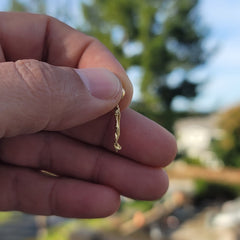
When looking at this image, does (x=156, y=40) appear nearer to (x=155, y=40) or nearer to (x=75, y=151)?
(x=155, y=40)

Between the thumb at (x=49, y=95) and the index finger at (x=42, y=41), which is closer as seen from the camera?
the thumb at (x=49, y=95)

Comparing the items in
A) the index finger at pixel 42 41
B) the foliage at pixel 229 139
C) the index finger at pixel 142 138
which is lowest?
the foliage at pixel 229 139

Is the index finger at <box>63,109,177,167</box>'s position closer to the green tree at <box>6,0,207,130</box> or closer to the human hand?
the human hand

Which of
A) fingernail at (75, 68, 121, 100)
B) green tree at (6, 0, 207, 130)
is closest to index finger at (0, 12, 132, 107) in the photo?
fingernail at (75, 68, 121, 100)

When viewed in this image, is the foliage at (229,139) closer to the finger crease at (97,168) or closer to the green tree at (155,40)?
the green tree at (155,40)

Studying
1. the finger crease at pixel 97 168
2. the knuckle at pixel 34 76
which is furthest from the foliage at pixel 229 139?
the knuckle at pixel 34 76

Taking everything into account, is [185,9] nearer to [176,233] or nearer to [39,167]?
[176,233]
